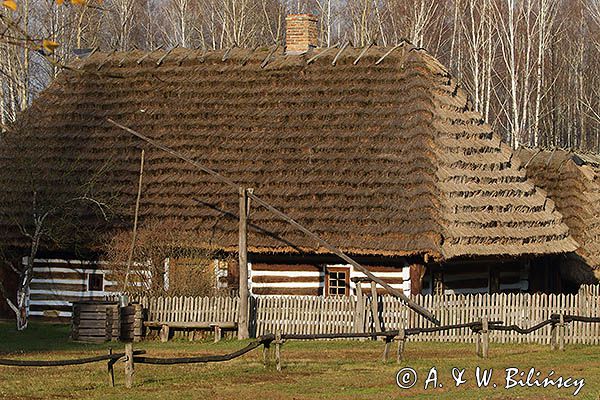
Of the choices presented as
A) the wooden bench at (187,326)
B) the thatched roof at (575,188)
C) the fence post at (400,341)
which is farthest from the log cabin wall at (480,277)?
the fence post at (400,341)

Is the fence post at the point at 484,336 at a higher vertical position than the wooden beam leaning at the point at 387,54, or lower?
lower

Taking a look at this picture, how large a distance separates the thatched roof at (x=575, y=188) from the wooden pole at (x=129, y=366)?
54.2 ft

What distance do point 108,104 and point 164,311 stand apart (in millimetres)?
8008

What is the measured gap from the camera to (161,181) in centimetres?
2888

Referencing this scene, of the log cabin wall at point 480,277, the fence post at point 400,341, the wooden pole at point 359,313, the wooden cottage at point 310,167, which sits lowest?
the fence post at point 400,341

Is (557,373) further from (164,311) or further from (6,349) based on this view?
(6,349)

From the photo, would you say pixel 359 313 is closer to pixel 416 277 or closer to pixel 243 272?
pixel 416 277

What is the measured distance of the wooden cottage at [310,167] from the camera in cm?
2672

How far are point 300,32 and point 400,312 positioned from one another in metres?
10.9

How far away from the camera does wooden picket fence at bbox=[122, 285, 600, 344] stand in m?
25.0

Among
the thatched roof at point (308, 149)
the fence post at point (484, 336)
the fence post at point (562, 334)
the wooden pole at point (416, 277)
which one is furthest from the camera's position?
the thatched roof at point (308, 149)

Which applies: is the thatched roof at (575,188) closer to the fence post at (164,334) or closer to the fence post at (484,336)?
the fence post at (484,336)

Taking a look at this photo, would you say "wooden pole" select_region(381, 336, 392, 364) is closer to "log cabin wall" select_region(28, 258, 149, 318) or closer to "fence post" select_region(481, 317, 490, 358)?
"fence post" select_region(481, 317, 490, 358)

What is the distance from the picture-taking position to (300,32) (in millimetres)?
33188
